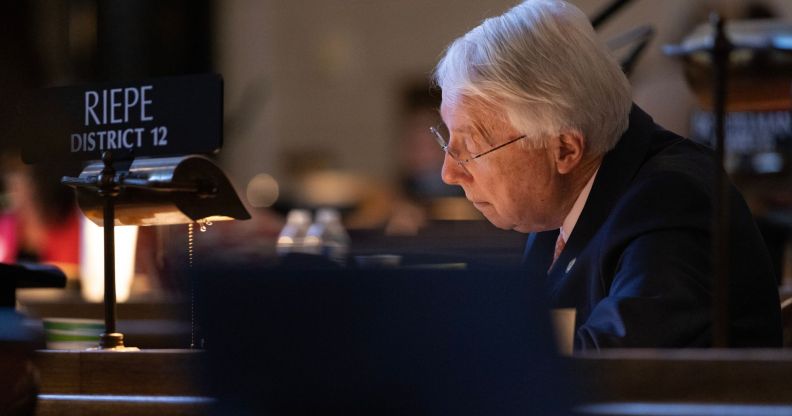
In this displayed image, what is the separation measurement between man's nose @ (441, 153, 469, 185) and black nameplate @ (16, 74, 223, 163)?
436 millimetres

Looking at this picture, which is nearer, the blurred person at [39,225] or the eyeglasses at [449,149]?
the eyeglasses at [449,149]

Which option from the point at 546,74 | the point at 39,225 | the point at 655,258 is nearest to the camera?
the point at 655,258

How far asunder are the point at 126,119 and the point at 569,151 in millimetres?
655

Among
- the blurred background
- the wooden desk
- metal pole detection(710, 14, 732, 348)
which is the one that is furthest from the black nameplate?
the blurred background

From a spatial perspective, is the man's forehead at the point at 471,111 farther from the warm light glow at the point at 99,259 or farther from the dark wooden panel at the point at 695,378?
the warm light glow at the point at 99,259

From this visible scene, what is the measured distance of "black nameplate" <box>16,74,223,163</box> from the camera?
5.29 ft

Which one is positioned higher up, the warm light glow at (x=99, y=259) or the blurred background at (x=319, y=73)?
the blurred background at (x=319, y=73)

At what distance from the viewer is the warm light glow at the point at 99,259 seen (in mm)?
2594

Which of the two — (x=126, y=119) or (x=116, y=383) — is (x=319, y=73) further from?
(x=116, y=383)

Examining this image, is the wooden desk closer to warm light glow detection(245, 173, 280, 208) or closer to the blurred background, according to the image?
the blurred background

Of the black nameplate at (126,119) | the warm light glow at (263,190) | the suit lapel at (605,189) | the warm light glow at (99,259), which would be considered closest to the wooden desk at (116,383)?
the black nameplate at (126,119)

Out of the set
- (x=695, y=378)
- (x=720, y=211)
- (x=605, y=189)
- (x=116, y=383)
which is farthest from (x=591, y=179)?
(x=695, y=378)

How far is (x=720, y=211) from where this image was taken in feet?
4.21

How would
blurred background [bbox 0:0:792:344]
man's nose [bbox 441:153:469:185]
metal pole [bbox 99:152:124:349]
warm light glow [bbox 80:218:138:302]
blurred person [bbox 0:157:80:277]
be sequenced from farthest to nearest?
blurred background [bbox 0:0:792:344], blurred person [bbox 0:157:80:277], warm light glow [bbox 80:218:138:302], man's nose [bbox 441:153:469:185], metal pole [bbox 99:152:124:349]
